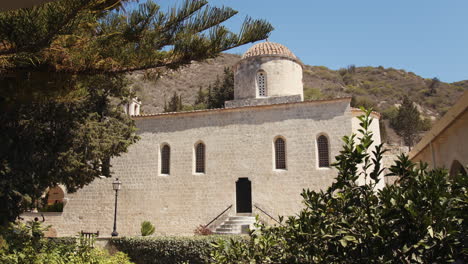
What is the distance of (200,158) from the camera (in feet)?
57.6

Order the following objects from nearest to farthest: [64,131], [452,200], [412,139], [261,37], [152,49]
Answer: [452,200] < [261,37] < [152,49] < [64,131] < [412,139]

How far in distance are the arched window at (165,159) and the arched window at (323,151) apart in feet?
22.8

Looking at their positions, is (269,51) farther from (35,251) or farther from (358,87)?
(358,87)

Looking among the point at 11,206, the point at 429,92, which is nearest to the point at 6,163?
the point at 11,206

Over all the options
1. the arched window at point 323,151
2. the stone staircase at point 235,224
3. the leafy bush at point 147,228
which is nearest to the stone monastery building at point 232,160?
the arched window at point 323,151

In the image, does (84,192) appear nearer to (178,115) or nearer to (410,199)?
(178,115)

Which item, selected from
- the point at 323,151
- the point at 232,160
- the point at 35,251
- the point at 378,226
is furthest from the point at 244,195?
the point at 378,226

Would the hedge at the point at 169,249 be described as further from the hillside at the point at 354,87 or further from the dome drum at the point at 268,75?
the hillside at the point at 354,87

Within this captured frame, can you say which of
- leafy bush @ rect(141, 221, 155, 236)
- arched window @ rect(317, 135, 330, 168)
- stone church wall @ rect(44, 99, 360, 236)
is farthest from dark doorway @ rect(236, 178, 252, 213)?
leafy bush @ rect(141, 221, 155, 236)

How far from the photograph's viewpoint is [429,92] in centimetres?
5428

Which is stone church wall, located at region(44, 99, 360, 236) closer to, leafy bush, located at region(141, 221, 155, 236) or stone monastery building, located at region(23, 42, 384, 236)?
stone monastery building, located at region(23, 42, 384, 236)

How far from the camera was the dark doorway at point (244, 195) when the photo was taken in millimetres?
16359

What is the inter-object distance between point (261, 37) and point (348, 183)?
3.62 meters

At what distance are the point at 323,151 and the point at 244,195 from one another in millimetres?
3897
